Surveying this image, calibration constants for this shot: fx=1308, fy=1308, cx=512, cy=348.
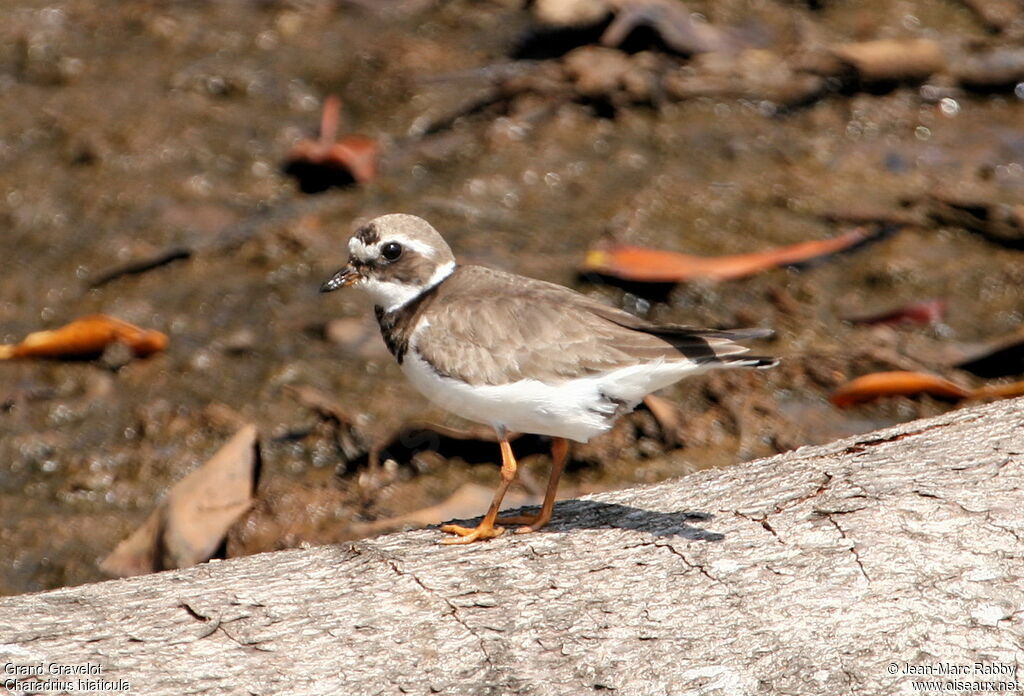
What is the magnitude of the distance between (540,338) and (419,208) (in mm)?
3562

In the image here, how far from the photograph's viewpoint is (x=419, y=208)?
816 cm

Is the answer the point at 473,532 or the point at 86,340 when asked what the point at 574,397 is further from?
the point at 86,340

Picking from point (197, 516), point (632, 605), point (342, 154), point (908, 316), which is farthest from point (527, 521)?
point (342, 154)

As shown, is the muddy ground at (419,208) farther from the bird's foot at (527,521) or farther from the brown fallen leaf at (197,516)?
the bird's foot at (527,521)

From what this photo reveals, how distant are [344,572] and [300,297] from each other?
363 cm

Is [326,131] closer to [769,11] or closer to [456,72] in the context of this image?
[456,72]

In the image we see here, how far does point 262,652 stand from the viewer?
3.70 meters

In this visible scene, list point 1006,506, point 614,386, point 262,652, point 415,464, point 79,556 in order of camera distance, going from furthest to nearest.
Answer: point 415,464 → point 79,556 → point 614,386 → point 1006,506 → point 262,652

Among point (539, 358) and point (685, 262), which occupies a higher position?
point (539, 358)

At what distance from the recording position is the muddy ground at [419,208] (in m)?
6.38

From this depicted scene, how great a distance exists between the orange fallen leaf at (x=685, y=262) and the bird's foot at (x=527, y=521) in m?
2.71

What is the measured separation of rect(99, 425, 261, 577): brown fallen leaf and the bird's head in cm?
98

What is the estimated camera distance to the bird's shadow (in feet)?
14.0

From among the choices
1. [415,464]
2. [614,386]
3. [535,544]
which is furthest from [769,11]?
[535,544]
